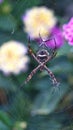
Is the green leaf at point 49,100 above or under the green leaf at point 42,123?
above

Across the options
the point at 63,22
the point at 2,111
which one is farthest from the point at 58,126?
the point at 63,22

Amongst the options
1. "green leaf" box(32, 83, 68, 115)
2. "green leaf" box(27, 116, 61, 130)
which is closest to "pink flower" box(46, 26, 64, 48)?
"green leaf" box(32, 83, 68, 115)

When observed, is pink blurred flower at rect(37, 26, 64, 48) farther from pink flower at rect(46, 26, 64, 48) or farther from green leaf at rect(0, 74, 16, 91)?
green leaf at rect(0, 74, 16, 91)

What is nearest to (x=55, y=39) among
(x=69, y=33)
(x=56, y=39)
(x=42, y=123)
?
(x=56, y=39)

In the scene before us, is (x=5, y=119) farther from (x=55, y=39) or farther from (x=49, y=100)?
(x=55, y=39)

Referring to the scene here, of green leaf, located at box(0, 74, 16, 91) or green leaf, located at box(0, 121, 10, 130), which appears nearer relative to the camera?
green leaf, located at box(0, 121, 10, 130)

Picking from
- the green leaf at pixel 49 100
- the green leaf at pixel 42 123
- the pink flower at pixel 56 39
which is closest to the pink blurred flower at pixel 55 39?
the pink flower at pixel 56 39

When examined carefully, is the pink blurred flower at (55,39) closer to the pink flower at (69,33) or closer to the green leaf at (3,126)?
the pink flower at (69,33)

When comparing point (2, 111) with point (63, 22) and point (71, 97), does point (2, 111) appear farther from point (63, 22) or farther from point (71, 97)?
point (63, 22)
